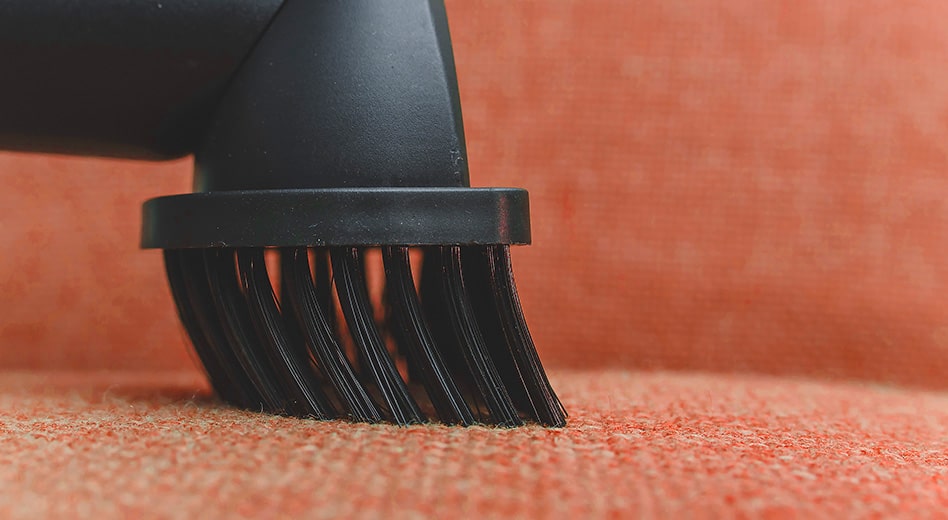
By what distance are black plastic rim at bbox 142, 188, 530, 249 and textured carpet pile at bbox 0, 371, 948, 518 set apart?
0.08 meters

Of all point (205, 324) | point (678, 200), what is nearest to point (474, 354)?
point (205, 324)

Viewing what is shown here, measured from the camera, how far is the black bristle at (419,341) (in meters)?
0.42

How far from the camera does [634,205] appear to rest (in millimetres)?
816

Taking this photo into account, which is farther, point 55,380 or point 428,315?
point 55,380

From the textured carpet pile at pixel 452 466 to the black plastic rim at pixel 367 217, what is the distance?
77 millimetres

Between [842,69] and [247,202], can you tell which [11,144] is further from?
[842,69]

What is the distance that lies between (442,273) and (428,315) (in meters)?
0.10

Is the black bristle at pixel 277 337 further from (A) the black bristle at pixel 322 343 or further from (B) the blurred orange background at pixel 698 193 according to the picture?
(B) the blurred orange background at pixel 698 193

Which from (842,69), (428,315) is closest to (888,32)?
(842,69)

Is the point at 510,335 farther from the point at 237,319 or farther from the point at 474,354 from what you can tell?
the point at 237,319

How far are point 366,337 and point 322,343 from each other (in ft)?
0.06

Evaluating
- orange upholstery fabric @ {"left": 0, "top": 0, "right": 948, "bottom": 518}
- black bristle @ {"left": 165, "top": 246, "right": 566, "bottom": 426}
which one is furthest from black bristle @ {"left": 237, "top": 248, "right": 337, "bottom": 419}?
orange upholstery fabric @ {"left": 0, "top": 0, "right": 948, "bottom": 518}

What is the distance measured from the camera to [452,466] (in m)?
0.33

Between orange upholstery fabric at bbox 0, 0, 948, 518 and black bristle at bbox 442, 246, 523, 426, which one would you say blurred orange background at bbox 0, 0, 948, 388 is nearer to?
orange upholstery fabric at bbox 0, 0, 948, 518
